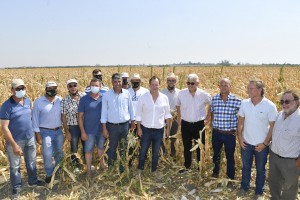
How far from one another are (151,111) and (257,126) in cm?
184

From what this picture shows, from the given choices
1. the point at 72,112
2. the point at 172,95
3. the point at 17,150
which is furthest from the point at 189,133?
the point at 17,150

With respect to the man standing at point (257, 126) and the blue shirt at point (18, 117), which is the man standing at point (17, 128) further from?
the man standing at point (257, 126)

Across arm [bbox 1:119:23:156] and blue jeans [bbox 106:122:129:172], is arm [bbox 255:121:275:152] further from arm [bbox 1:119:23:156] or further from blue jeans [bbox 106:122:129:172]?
arm [bbox 1:119:23:156]

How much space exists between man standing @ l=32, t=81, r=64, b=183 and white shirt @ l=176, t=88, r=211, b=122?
232 cm

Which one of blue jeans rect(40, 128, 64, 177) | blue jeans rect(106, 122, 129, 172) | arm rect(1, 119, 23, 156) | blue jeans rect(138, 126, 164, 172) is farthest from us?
blue jeans rect(138, 126, 164, 172)

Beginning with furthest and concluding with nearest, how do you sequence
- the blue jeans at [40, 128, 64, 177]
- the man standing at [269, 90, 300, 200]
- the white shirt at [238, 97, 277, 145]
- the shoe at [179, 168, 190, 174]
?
the shoe at [179, 168, 190, 174], the blue jeans at [40, 128, 64, 177], the white shirt at [238, 97, 277, 145], the man standing at [269, 90, 300, 200]

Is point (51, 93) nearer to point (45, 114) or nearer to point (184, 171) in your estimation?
point (45, 114)

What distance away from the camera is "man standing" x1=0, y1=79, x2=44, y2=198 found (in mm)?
4691

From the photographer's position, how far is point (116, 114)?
527 centimetres

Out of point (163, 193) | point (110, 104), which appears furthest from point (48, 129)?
point (163, 193)

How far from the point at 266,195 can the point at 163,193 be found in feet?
5.76

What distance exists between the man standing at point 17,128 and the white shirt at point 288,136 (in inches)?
155

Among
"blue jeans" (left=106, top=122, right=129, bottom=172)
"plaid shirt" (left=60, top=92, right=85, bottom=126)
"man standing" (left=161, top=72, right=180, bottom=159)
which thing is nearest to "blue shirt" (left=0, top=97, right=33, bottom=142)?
"plaid shirt" (left=60, top=92, right=85, bottom=126)

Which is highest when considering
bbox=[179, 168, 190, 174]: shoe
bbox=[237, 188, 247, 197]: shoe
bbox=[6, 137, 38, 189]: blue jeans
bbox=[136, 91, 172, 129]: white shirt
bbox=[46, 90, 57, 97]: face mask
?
bbox=[46, 90, 57, 97]: face mask
